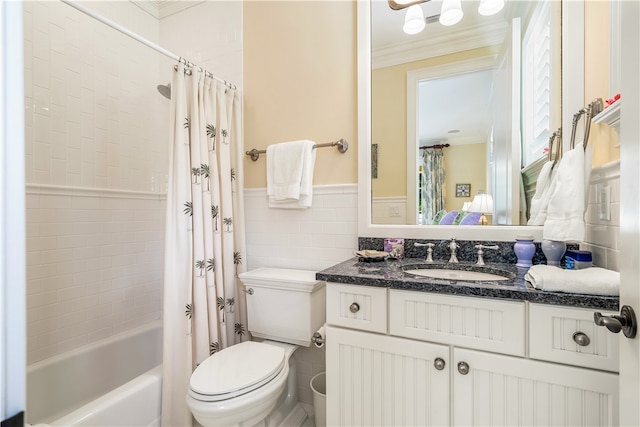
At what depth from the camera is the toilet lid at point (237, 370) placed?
1166 millimetres

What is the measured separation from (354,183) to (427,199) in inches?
15.5

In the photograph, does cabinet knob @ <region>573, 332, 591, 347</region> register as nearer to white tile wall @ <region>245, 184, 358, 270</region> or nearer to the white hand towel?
the white hand towel

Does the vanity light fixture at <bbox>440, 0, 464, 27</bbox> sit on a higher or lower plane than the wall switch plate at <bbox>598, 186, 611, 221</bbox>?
higher

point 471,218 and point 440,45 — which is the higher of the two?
point 440,45

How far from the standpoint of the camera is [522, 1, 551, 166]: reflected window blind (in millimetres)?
1348

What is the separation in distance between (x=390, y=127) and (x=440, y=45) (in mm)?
457

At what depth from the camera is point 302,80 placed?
1.79m

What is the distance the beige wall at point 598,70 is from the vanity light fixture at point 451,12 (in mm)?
490

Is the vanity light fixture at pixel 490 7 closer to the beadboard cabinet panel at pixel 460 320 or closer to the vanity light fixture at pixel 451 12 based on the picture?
the vanity light fixture at pixel 451 12

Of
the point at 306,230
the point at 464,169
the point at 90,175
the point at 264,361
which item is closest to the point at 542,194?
the point at 464,169

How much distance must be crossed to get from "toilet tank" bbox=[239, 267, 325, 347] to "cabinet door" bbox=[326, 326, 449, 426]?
1.10 ft

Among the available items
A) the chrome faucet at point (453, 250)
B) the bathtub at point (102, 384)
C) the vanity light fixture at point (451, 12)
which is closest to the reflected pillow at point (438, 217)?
the chrome faucet at point (453, 250)

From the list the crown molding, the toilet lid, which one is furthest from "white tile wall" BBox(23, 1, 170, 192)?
the crown molding

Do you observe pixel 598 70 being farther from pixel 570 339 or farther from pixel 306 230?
pixel 306 230
